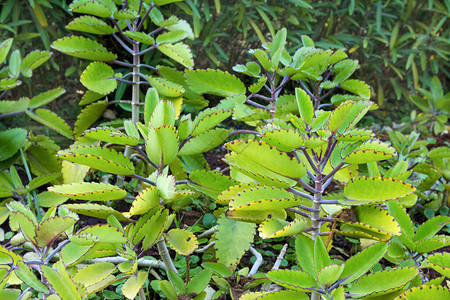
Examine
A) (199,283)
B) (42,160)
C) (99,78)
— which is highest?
(99,78)

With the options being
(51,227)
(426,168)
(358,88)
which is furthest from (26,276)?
(426,168)

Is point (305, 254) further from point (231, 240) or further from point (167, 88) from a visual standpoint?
point (167, 88)

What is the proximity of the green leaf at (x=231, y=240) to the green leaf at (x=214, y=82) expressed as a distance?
44cm

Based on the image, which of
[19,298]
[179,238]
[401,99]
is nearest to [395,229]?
[179,238]

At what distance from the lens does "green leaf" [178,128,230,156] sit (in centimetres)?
103

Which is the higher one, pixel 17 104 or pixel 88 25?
pixel 88 25

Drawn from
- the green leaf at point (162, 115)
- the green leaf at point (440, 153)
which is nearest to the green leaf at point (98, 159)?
the green leaf at point (162, 115)

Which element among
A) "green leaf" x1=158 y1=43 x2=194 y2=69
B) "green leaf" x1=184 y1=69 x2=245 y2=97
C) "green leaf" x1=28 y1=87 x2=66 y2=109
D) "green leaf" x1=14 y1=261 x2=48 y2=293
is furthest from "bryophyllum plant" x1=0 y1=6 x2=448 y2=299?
"green leaf" x1=28 y1=87 x2=66 y2=109

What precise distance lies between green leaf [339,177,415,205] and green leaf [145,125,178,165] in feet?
1.16

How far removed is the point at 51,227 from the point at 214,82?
705 millimetres

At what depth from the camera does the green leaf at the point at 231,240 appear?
3.14ft

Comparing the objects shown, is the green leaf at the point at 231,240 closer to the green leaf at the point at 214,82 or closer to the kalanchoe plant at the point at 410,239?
the kalanchoe plant at the point at 410,239

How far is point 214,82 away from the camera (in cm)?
128

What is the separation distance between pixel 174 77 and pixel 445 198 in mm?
1044
